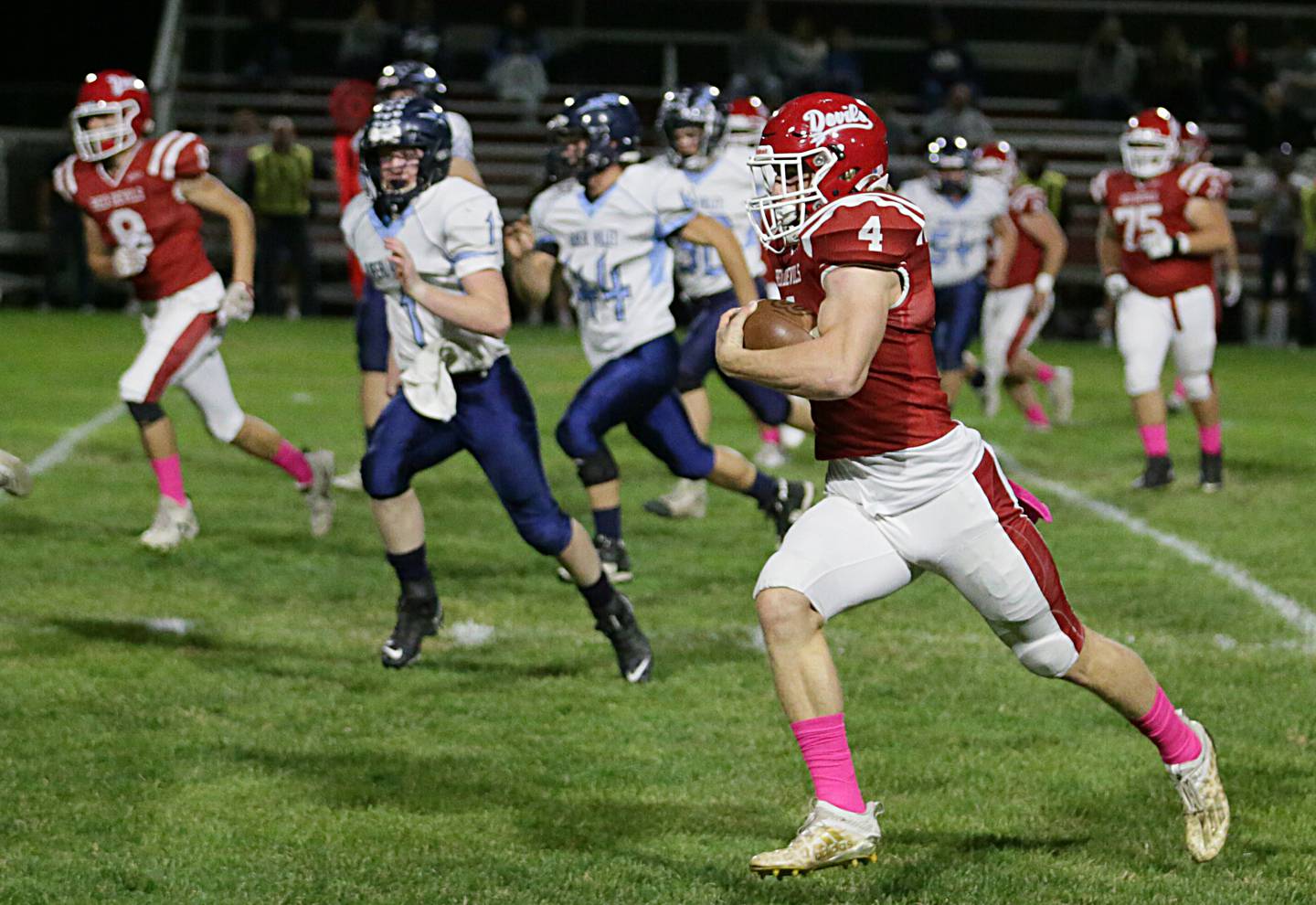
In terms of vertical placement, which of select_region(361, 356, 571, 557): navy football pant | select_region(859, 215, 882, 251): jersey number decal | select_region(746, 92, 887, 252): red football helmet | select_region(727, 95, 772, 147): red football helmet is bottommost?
select_region(361, 356, 571, 557): navy football pant

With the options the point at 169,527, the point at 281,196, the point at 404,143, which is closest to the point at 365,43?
the point at 281,196

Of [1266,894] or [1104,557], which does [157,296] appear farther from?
[1266,894]

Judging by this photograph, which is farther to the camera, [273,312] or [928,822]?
[273,312]

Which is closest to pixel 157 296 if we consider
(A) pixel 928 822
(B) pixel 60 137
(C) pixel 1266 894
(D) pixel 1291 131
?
(A) pixel 928 822

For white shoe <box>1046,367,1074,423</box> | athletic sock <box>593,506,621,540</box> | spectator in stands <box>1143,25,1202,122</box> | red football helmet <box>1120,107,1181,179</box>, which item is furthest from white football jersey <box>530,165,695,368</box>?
spectator in stands <box>1143,25,1202,122</box>

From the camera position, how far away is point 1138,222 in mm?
9102

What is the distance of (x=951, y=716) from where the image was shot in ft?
16.8

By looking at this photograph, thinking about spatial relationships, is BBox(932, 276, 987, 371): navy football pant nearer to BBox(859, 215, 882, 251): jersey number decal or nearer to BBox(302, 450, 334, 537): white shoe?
BBox(302, 450, 334, 537): white shoe

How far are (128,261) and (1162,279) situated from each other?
182 inches

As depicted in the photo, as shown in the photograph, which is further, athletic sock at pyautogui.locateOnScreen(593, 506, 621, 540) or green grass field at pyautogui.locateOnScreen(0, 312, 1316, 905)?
athletic sock at pyautogui.locateOnScreen(593, 506, 621, 540)

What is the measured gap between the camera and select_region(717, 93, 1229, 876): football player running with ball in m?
3.61

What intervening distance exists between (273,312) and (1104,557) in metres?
13.4

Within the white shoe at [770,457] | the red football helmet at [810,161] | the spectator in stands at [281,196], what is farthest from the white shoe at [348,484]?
the spectator in stands at [281,196]

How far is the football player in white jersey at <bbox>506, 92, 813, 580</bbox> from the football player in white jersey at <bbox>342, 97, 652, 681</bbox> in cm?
109
